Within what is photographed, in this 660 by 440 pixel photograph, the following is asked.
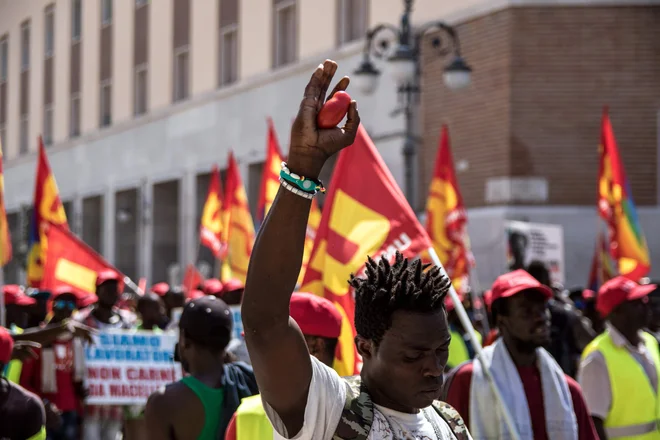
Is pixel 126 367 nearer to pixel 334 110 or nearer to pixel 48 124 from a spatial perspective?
pixel 334 110

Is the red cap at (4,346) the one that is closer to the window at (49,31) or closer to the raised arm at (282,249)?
the raised arm at (282,249)

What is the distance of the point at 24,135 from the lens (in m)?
41.2

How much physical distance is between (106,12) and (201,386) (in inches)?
1259

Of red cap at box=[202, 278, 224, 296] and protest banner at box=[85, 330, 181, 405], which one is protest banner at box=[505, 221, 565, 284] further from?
protest banner at box=[85, 330, 181, 405]

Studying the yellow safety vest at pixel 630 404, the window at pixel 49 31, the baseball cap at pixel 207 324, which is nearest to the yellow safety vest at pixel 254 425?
the baseball cap at pixel 207 324

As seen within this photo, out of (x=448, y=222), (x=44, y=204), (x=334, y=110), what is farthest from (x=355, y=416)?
(x=44, y=204)

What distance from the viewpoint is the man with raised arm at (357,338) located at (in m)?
2.50

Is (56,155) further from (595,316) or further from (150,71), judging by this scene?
(595,316)

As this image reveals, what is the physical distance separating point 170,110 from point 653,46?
1405 centimetres

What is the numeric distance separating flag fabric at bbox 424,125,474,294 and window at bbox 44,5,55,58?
2874 cm

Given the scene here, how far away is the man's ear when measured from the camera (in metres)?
2.86

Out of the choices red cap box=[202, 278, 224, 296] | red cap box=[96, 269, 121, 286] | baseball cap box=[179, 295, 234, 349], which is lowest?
baseball cap box=[179, 295, 234, 349]

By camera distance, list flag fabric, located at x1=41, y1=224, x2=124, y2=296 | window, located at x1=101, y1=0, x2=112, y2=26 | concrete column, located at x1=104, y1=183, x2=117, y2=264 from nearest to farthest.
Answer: flag fabric, located at x1=41, y1=224, x2=124, y2=296 → concrete column, located at x1=104, y1=183, x2=117, y2=264 → window, located at x1=101, y1=0, x2=112, y2=26

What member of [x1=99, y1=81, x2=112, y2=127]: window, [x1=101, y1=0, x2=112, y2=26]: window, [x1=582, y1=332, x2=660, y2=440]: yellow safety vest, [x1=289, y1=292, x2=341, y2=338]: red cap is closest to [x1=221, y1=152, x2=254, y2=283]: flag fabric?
[x1=582, y1=332, x2=660, y2=440]: yellow safety vest
